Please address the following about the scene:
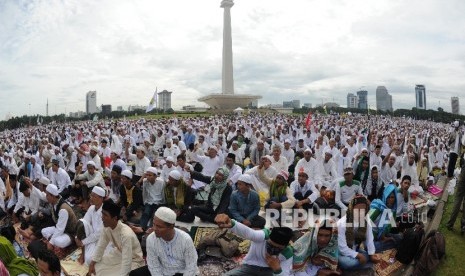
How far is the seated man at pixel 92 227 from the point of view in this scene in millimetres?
4461

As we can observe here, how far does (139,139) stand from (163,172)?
9.29 m

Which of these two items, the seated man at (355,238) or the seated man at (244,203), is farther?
the seated man at (244,203)

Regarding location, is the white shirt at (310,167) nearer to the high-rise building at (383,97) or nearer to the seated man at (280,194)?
the seated man at (280,194)

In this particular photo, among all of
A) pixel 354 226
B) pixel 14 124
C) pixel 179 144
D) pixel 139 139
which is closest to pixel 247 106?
pixel 14 124

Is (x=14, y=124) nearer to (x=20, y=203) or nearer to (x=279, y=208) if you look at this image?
(x=20, y=203)

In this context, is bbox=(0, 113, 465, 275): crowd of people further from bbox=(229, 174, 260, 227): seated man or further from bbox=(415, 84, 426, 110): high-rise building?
bbox=(415, 84, 426, 110): high-rise building

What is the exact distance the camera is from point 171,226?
307 cm

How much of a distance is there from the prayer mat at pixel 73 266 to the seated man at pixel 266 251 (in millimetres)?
2058

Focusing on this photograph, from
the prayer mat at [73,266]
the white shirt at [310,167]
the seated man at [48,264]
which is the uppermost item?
the white shirt at [310,167]

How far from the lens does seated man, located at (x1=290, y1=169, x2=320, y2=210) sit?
6251 millimetres

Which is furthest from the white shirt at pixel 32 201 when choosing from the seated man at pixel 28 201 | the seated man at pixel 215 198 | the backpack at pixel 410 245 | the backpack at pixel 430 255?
the backpack at pixel 430 255

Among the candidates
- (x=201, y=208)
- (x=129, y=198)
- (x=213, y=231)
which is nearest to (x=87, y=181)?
(x=129, y=198)

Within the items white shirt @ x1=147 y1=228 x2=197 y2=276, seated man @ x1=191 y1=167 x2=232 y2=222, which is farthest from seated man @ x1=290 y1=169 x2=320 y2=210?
white shirt @ x1=147 y1=228 x2=197 y2=276

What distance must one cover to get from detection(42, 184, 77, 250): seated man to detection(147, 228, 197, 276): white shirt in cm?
217
